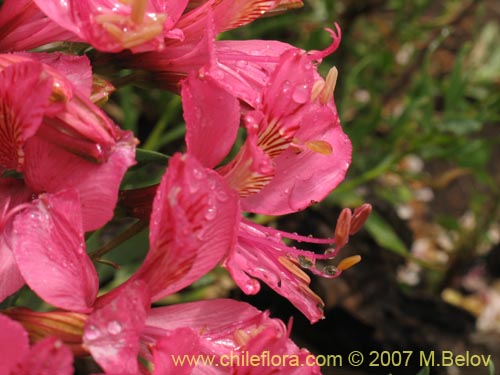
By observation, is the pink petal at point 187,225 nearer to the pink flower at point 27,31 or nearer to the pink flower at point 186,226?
the pink flower at point 186,226

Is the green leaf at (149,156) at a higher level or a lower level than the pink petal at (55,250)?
lower

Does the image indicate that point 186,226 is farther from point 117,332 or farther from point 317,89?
point 317,89

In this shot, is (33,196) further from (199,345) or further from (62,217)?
(199,345)

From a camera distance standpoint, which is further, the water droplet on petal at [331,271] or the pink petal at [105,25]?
the water droplet on petal at [331,271]

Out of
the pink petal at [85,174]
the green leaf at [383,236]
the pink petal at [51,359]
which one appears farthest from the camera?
the green leaf at [383,236]

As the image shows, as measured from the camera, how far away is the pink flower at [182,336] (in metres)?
0.55

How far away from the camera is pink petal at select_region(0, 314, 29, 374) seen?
511 millimetres

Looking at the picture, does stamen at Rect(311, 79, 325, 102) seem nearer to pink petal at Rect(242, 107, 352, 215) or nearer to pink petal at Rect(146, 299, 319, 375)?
pink petal at Rect(242, 107, 352, 215)

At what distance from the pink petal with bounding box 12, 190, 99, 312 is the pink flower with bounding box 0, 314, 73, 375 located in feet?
0.18

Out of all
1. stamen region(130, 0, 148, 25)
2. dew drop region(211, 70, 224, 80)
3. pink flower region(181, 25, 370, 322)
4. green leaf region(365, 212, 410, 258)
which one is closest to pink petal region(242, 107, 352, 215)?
pink flower region(181, 25, 370, 322)

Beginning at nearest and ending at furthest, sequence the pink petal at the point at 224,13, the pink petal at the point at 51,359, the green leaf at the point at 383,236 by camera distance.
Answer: the pink petal at the point at 51,359 < the pink petal at the point at 224,13 < the green leaf at the point at 383,236

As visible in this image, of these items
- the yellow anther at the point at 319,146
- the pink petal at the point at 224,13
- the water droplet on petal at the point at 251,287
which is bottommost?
the water droplet on petal at the point at 251,287

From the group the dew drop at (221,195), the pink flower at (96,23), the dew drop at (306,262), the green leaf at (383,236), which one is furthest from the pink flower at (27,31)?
the green leaf at (383,236)

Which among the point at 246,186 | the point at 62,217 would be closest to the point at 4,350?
the point at 62,217
